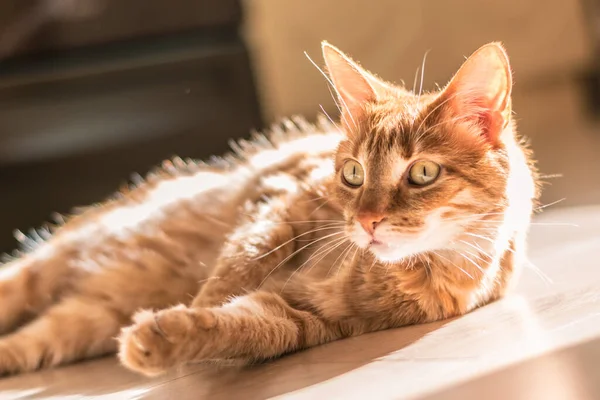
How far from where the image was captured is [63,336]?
195 cm

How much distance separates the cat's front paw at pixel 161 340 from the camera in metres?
1.30

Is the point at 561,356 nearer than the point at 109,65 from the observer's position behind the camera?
Yes

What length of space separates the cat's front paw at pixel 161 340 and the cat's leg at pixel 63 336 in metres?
0.62

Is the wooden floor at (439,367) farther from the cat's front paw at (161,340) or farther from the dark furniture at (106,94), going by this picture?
the dark furniture at (106,94)

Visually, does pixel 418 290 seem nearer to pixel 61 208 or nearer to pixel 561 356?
pixel 561 356

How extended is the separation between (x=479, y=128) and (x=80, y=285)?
3.95 ft

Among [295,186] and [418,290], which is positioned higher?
[295,186]

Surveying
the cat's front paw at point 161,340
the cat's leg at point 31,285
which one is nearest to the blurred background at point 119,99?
the cat's leg at point 31,285

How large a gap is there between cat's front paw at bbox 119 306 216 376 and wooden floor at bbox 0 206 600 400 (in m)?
0.10

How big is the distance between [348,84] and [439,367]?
78 centimetres

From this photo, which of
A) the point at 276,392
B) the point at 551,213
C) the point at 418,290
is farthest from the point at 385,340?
the point at 551,213

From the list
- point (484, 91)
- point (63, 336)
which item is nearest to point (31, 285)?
point (63, 336)

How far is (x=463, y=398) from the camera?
1.19 m

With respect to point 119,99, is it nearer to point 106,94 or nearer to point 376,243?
point 106,94
